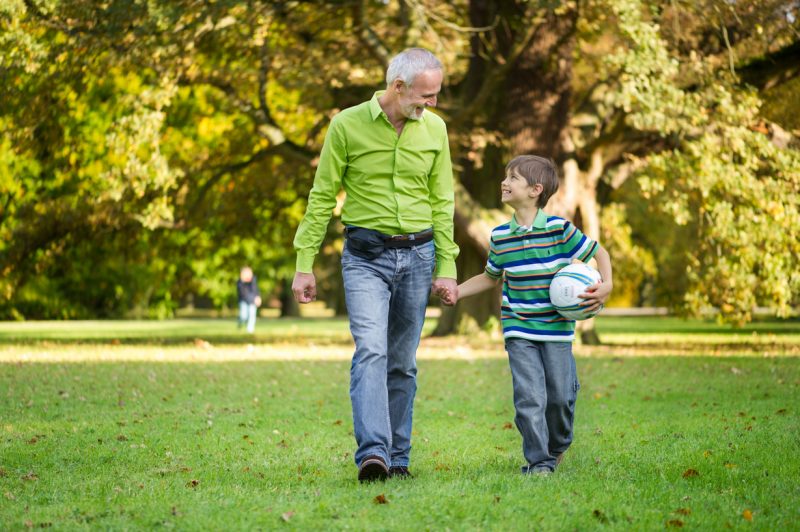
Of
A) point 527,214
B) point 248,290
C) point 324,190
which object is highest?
point 324,190

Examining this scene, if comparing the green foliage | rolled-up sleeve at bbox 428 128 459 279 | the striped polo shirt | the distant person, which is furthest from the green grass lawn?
the distant person

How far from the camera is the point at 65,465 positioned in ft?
21.1

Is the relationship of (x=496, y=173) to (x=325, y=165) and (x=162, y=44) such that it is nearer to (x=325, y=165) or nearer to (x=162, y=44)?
(x=162, y=44)

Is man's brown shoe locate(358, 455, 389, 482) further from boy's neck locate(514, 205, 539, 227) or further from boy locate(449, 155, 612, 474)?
boy's neck locate(514, 205, 539, 227)

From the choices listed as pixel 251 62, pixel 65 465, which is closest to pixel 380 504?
pixel 65 465

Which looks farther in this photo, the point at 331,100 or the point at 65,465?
the point at 331,100

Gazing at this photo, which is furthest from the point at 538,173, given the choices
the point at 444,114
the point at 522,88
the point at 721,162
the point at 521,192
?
the point at 522,88

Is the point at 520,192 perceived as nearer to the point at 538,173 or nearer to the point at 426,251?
the point at 538,173

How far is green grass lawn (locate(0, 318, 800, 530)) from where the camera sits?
191 inches

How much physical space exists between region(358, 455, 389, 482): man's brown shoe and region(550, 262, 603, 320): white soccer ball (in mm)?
1294

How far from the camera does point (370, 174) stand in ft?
18.9

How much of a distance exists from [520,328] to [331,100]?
14601 millimetres

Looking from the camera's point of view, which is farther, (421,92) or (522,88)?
(522,88)

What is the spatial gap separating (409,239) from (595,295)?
3.53 ft
